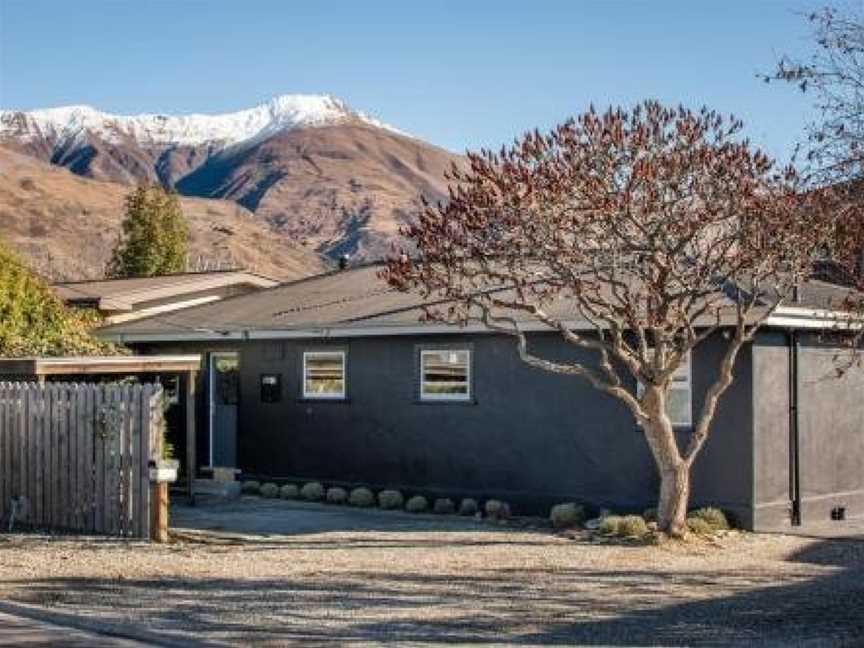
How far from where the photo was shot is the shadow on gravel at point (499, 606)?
10633mm

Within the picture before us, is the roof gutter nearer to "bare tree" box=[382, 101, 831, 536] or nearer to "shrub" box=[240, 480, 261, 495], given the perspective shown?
"bare tree" box=[382, 101, 831, 536]

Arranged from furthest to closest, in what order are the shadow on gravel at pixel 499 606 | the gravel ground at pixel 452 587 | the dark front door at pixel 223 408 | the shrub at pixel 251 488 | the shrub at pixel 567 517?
the dark front door at pixel 223 408 → the shrub at pixel 251 488 → the shrub at pixel 567 517 → the gravel ground at pixel 452 587 → the shadow on gravel at pixel 499 606

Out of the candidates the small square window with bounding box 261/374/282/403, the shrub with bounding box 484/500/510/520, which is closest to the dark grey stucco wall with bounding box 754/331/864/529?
the shrub with bounding box 484/500/510/520

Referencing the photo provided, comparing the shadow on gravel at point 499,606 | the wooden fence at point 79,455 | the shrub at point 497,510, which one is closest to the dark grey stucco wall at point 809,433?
the shadow on gravel at point 499,606

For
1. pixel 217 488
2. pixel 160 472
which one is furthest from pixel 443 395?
pixel 160 472

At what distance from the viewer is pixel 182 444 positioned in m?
24.7

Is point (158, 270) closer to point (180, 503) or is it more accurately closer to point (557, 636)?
point (180, 503)

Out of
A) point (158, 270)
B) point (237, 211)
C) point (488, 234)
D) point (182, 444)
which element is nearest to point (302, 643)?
point (488, 234)

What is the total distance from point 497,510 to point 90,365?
5781mm

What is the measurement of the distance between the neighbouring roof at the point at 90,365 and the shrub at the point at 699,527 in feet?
23.9

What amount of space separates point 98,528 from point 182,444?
838 centimetres

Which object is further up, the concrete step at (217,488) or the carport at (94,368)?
the carport at (94,368)

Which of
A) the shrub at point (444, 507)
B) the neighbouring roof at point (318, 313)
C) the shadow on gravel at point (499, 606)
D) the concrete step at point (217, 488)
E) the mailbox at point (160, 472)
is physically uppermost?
the neighbouring roof at point (318, 313)

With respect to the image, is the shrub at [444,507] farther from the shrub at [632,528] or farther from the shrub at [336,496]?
the shrub at [632,528]
